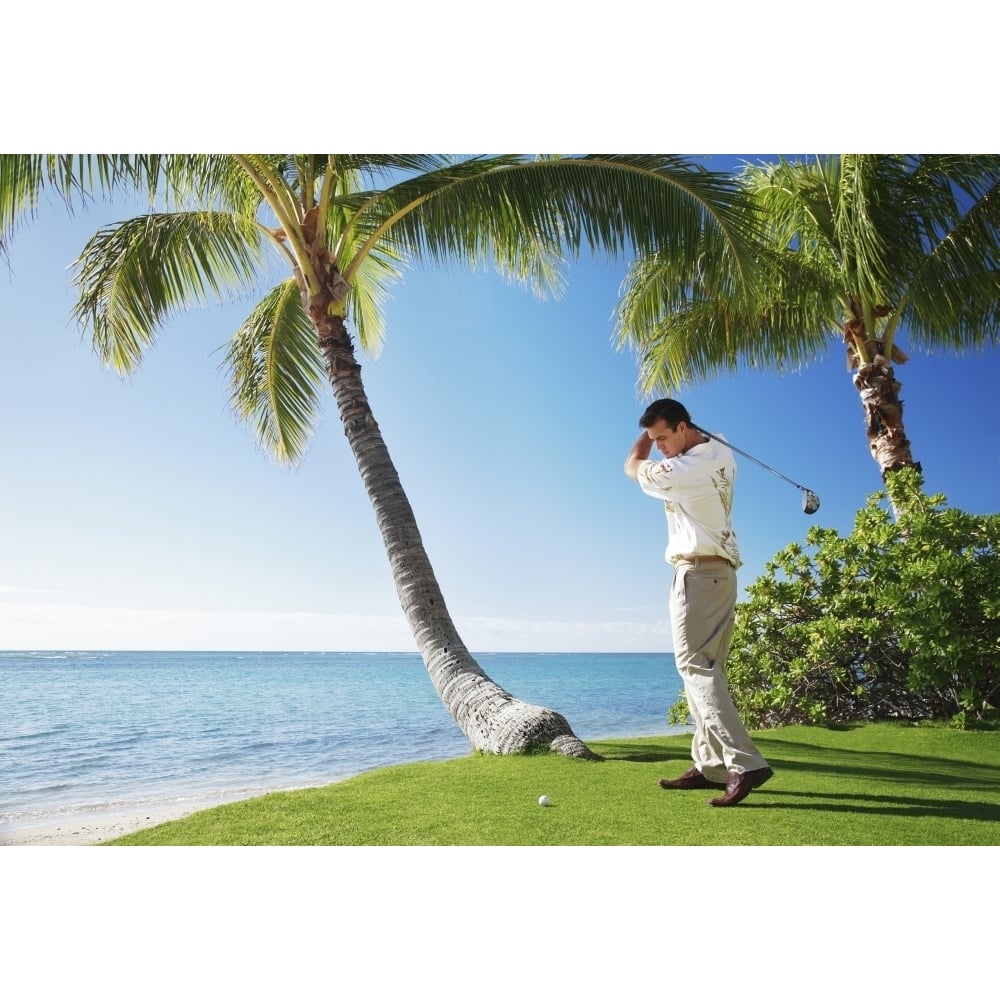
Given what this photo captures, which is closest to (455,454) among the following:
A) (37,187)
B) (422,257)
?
(422,257)

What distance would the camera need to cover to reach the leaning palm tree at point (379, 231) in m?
4.15

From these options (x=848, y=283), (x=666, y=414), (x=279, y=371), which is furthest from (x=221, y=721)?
(x=666, y=414)

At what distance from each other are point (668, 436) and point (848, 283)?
124 inches

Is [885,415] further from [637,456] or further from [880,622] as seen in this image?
[637,456]

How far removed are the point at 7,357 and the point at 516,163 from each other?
10.8ft

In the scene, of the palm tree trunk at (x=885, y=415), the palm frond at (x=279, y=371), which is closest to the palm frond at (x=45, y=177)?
the palm frond at (x=279, y=371)

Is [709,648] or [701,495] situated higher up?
[701,495]

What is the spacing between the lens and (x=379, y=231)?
16.1ft

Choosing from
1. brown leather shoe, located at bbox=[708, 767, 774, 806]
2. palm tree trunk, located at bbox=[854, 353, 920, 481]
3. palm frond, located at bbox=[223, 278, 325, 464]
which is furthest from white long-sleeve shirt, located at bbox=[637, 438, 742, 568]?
palm frond, located at bbox=[223, 278, 325, 464]

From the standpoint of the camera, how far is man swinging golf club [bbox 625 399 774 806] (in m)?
2.92

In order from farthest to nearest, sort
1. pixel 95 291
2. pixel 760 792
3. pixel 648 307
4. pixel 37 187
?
pixel 648 307 < pixel 95 291 < pixel 37 187 < pixel 760 792

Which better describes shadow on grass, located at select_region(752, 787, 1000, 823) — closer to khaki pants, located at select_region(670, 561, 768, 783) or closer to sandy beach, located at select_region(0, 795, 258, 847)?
khaki pants, located at select_region(670, 561, 768, 783)
